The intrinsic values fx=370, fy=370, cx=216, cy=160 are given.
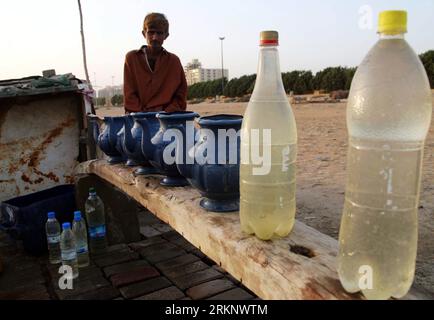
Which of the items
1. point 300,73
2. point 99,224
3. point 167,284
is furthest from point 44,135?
point 300,73

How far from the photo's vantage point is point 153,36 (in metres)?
3.32

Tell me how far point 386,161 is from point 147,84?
9.27ft

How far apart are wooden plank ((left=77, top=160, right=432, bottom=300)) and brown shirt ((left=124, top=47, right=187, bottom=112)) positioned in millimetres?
1802

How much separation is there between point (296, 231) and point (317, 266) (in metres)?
0.26

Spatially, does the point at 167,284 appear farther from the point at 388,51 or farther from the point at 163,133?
the point at 388,51

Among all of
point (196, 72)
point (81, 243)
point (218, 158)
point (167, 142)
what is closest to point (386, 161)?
point (218, 158)

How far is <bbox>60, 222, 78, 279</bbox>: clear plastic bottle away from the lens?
2801 millimetres

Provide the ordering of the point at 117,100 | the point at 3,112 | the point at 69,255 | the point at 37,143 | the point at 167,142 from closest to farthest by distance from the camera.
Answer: the point at 167,142, the point at 69,255, the point at 3,112, the point at 37,143, the point at 117,100

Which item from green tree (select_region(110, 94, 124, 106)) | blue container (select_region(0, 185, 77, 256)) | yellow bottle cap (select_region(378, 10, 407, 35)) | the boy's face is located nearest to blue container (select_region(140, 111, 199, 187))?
yellow bottle cap (select_region(378, 10, 407, 35))

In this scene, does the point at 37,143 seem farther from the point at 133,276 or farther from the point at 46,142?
the point at 133,276

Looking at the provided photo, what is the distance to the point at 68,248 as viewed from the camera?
2.82m

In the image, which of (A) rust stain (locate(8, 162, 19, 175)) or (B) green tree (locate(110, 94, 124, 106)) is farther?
(B) green tree (locate(110, 94, 124, 106))

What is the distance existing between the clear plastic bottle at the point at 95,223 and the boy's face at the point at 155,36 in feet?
4.75

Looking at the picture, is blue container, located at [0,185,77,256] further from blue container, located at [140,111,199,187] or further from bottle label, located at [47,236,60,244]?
blue container, located at [140,111,199,187]
